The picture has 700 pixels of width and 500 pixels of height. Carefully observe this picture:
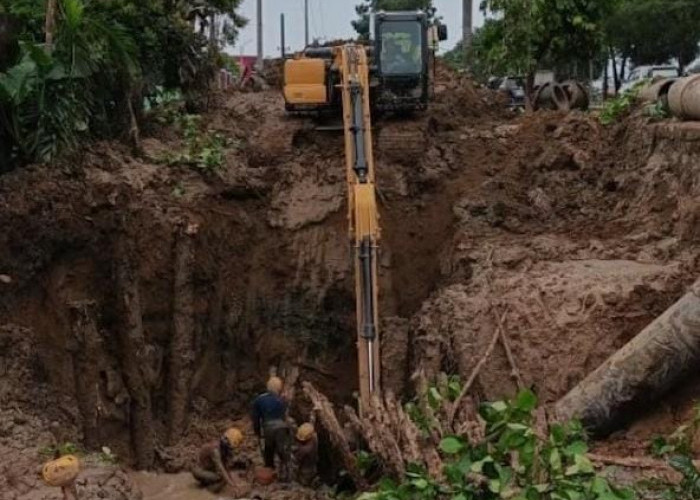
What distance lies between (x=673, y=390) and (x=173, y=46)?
12458mm

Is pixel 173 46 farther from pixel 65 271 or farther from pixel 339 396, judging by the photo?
pixel 339 396

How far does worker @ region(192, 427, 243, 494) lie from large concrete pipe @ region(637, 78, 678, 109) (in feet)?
25.9

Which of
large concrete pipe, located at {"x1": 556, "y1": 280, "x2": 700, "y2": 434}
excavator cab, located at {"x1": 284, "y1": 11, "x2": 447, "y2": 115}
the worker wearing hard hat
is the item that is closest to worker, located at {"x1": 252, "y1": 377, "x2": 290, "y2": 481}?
large concrete pipe, located at {"x1": 556, "y1": 280, "x2": 700, "y2": 434}

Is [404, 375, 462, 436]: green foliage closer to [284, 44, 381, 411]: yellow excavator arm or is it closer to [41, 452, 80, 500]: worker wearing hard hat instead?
Answer: [284, 44, 381, 411]: yellow excavator arm

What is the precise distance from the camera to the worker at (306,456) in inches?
472

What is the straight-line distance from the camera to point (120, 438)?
13844 mm

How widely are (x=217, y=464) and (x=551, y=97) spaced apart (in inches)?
465

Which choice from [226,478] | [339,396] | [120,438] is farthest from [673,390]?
[120,438]

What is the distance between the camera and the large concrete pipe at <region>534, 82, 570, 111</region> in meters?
20.6

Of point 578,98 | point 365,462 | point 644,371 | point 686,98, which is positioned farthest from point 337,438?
point 578,98

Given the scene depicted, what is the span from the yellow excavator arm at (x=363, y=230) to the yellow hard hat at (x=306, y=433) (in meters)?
0.71

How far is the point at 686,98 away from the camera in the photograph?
1335 centimetres

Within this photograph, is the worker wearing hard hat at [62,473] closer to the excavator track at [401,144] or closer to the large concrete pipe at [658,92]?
the excavator track at [401,144]

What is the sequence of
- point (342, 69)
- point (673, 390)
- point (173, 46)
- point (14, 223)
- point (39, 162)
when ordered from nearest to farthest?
1. point (673, 390)
2. point (14, 223)
3. point (39, 162)
4. point (342, 69)
5. point (173, 46)
